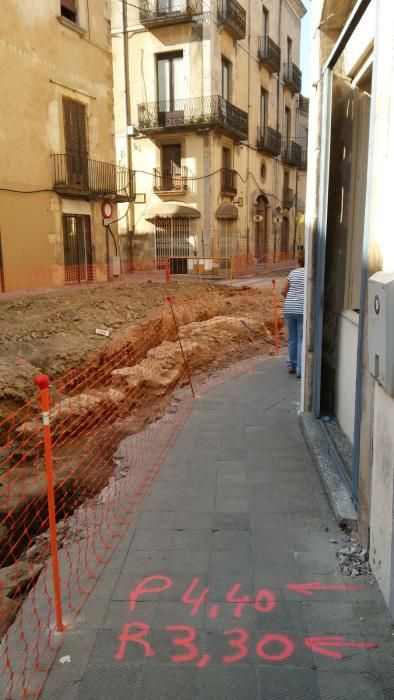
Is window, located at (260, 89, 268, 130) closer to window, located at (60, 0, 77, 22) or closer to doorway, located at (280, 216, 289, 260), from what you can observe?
doorway, located at (280, 216, 289, 260)

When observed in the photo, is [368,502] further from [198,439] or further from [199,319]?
[199,319]

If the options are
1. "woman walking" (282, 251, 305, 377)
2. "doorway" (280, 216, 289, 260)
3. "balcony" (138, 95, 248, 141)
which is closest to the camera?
"woman walking" (282, 251, 305, 377)

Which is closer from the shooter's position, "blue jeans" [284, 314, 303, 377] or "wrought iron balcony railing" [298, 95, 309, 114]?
"blue jeans" [284, 314, 303, 377]

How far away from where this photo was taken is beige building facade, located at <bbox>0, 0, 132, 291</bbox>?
16188 millimetres

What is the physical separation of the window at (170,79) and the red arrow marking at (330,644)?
1007 inches

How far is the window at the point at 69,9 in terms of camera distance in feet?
59.2

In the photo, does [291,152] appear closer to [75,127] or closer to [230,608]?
[75,127]

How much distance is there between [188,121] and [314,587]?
2430 centimetres

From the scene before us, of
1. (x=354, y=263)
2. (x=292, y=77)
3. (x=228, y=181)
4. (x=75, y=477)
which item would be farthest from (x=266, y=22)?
(x=75, y=477)

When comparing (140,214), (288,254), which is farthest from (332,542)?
(288,254)

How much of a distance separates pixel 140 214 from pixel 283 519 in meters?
23.7

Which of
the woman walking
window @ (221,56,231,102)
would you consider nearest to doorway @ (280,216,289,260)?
window @ (221,56,231,102)

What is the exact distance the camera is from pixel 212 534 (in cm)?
354

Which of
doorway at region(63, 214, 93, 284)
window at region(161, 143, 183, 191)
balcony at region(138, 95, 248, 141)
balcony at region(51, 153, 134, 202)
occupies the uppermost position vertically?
balcony at region(138, 95, 248, 141)
